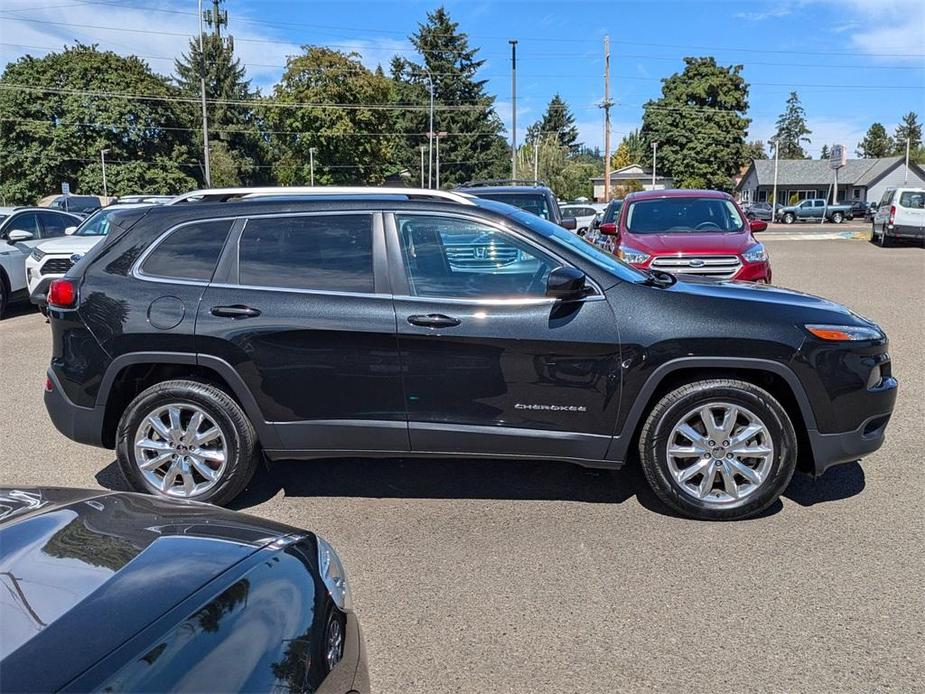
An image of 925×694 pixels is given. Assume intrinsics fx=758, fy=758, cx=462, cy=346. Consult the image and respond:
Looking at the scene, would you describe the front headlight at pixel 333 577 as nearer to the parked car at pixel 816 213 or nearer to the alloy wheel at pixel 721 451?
the alloy wheel at pixel 721 451

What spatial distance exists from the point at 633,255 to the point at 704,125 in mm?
62597

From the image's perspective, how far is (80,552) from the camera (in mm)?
2062

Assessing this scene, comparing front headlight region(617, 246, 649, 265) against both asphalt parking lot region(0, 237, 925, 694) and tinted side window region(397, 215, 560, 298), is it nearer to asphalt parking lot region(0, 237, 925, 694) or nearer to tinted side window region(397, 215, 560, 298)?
asphalt parking lot region(0, 237, 925, 694)

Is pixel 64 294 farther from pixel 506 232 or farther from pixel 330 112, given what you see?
pixel 330 112

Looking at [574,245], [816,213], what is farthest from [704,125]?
[574,245]

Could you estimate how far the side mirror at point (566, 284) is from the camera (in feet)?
13.3

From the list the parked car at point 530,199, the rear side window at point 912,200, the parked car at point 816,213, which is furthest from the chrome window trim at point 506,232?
the parked car at point 816,213

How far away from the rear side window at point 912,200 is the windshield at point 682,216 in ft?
53.4

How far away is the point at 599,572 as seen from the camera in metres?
3.72

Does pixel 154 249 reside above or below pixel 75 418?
above

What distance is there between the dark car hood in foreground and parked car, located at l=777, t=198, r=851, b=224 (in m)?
56.7

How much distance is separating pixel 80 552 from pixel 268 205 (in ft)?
9.34

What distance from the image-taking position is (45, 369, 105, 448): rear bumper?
179 inches

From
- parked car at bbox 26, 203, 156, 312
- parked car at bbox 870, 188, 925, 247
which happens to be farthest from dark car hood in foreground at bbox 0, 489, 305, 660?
parked car at bbox 870, 188, 925, 247
